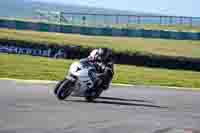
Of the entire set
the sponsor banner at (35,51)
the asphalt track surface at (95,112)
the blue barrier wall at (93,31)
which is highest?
the asphalt track surface at (95,112)

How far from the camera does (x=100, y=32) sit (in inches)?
2391

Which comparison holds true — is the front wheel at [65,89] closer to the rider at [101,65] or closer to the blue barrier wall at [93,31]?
the rider at [101,65]

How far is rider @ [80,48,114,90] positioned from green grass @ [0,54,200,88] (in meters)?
7.31

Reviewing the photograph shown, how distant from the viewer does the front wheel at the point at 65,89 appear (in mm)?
16562

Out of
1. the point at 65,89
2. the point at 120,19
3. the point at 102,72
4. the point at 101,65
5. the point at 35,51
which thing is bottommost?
the point at 120,19

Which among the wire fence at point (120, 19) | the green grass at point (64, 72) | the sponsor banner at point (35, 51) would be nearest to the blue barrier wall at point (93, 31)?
the wire fence at point (120, 19)

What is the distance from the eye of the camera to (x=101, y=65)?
17.3m

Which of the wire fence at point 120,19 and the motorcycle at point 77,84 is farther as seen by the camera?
the wire fence at point 120,19

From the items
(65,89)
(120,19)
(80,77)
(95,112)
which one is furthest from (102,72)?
(120,19)

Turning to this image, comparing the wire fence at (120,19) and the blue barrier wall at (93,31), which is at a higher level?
the blue barrier wall at (93,31)

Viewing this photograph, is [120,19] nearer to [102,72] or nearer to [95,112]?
[102,72]

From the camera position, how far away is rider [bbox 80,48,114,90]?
1708 centimetres

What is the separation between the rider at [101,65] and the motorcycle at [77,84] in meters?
0.11

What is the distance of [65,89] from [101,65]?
123cm
